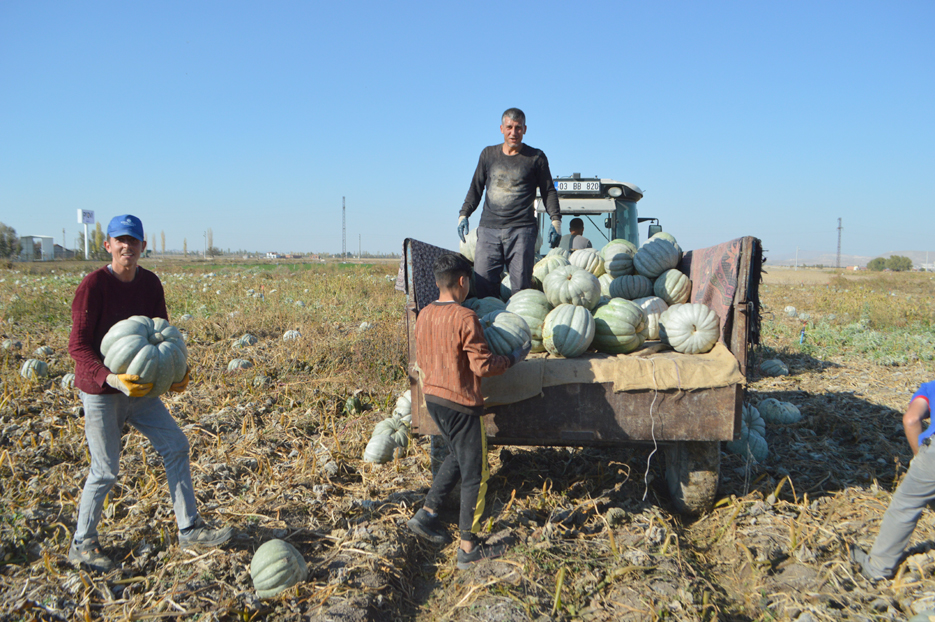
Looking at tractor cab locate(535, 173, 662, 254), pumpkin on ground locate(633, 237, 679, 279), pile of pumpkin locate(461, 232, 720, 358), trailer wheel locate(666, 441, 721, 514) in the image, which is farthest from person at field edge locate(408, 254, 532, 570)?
tractor cab locate(535, 173, 662, 254)

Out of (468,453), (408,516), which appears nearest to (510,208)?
(468,453)

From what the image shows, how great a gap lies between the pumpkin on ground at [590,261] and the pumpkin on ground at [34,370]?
607cm

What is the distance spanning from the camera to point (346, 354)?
7180 mm

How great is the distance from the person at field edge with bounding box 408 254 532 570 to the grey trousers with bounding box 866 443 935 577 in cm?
205

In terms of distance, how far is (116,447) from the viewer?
2.93 metres

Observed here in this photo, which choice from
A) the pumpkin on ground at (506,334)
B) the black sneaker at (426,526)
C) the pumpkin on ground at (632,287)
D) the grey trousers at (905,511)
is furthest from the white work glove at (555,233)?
the grey trousers at (905,511)

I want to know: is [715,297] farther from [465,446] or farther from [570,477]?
[465,446]

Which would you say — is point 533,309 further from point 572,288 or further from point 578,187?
point 578,187

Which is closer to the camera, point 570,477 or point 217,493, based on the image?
point 217,493

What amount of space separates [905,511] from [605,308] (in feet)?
6.73

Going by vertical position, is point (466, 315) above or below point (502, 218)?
below

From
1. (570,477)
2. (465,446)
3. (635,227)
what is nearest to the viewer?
(465,446)

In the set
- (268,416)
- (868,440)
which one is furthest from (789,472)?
(268,416)

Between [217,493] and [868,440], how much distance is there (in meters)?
5.54
